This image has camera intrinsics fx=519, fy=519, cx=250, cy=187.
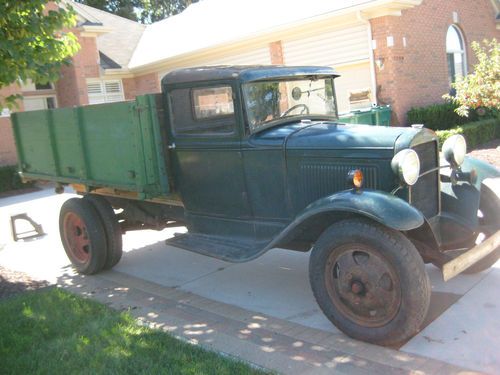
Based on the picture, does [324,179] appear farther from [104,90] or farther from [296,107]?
[104,90]

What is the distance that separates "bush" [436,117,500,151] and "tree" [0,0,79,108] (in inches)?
328

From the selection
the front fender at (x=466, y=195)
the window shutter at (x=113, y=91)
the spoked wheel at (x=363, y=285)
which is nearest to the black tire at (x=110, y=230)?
the spoked wheel at (x=363, y=285)

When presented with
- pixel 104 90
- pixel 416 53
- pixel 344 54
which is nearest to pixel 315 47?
pixel 344 54

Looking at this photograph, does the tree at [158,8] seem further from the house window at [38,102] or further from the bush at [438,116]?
the bush at [438,116]

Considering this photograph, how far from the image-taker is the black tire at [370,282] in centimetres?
342

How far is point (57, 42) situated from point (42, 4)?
399mm

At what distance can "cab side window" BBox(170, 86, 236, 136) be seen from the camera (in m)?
4.55

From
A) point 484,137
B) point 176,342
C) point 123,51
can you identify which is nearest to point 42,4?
point 176,342

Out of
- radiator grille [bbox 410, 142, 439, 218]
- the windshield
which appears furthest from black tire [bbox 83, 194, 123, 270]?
radiator grille [bbox 410, 142, 439, 218]

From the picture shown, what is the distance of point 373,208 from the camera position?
3.45 meters

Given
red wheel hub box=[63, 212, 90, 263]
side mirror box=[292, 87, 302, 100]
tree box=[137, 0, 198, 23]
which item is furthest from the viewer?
tree box=[137, 0, 198, 23]

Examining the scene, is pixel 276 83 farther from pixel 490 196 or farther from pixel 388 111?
pixel 388 111

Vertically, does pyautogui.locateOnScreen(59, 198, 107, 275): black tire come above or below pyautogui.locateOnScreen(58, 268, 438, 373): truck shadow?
above

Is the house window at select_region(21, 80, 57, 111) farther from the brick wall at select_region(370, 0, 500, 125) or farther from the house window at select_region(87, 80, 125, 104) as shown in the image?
the brick wall at select_region(370, 0, 500, 125)
